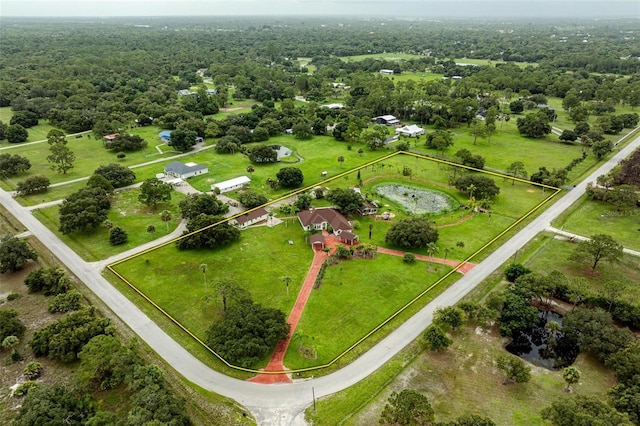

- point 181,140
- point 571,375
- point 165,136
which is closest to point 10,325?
point 571,375

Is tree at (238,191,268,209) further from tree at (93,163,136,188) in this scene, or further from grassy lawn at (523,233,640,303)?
grassy lawn at (523,233,640,303)

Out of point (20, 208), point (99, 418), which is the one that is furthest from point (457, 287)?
point (20, 208)

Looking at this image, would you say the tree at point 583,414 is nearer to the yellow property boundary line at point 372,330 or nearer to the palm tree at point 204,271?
the yellow property boundary line at point 372,330

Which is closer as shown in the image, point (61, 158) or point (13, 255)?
point (13, 255)

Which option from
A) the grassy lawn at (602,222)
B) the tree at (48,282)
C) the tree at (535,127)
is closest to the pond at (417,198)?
the grassy lawn at (602,222)

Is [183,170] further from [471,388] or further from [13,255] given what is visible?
[471,388]
